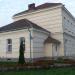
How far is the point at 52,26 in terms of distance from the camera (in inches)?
1475

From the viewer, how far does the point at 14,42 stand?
34062 mm

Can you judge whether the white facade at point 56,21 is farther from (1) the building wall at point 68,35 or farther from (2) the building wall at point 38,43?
(2) the building wall at point 38,43

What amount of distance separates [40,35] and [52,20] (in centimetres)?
533

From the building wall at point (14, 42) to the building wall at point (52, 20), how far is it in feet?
22.0

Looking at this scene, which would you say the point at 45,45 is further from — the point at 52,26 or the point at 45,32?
the point at 52,26

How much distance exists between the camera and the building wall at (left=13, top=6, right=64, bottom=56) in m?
36.7

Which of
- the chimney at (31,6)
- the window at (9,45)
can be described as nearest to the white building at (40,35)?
the window at (9,45)

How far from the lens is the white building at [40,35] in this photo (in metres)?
32.0

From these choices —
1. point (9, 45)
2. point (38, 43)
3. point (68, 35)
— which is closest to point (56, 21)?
point (68, 35)

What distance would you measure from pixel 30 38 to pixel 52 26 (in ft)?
24.4

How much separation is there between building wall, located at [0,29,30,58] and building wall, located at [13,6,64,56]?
6716 millimetres

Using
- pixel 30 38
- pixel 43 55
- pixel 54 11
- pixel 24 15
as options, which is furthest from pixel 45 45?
pixel 24 15

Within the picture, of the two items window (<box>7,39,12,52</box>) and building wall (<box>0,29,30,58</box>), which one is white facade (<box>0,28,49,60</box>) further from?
window (<box>7,39,12,52</box>)

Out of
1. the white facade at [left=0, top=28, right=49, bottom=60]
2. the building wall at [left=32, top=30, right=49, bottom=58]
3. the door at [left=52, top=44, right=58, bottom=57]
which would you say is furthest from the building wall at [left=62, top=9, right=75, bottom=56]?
the building wall at [left=32, top=30, right=49, bottom=58]
